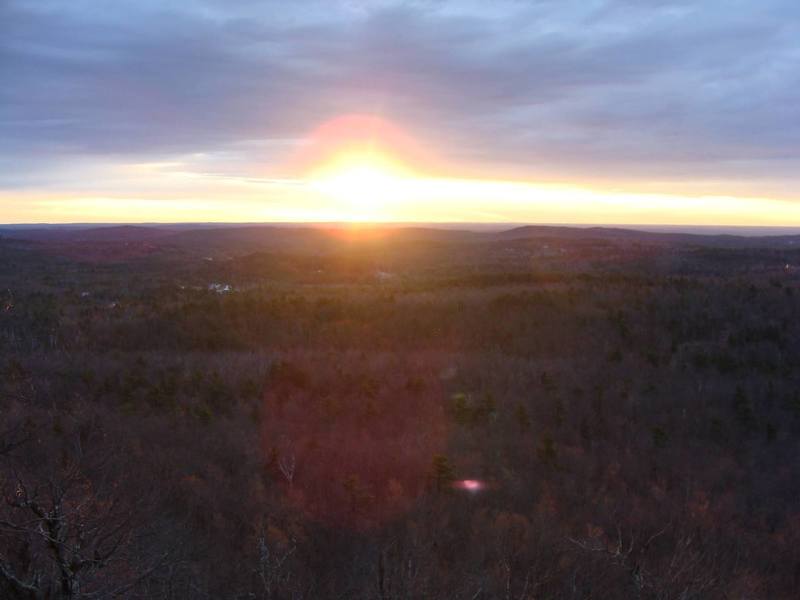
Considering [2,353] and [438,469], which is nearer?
[438,469]

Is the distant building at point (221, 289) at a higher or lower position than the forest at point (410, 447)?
higher

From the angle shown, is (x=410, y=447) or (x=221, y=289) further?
(x=221, y=289)

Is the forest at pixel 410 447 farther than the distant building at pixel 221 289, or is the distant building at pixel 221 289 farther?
the distant building at pixel 221 289

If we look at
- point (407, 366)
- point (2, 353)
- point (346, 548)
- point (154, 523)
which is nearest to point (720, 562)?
point (346, 548)

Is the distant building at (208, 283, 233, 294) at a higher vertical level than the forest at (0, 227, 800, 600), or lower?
higher

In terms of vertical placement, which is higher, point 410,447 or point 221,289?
point 221,289

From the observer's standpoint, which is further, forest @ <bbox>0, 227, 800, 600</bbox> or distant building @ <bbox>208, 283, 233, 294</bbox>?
distant building @ <bbox>208, 283, 233, 294</bbox>

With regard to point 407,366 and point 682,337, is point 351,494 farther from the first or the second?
point 682,337

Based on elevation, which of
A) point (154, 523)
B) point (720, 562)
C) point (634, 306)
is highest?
point (634, 306)
